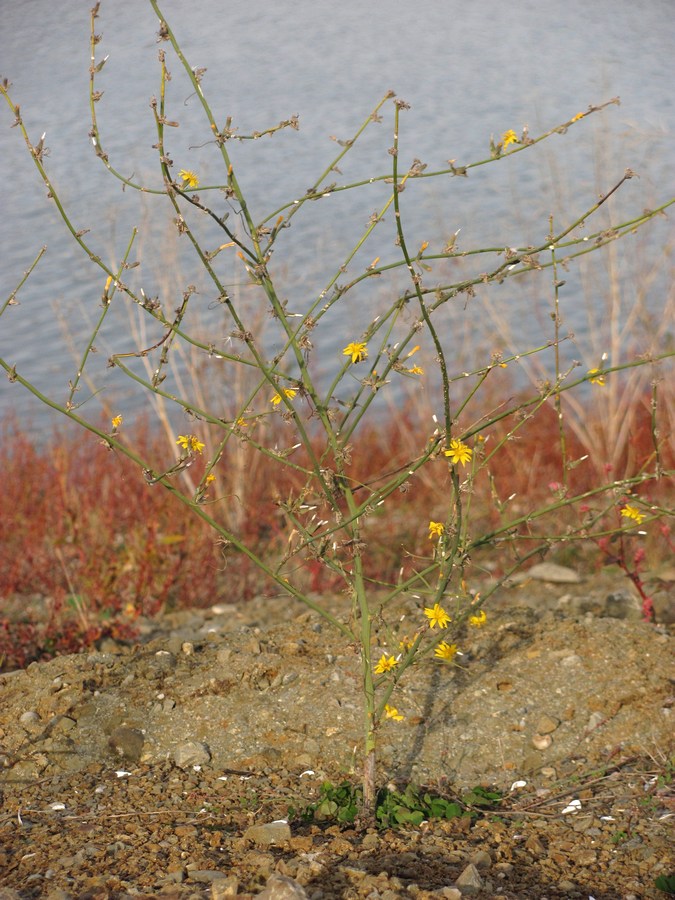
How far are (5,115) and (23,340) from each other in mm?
13207

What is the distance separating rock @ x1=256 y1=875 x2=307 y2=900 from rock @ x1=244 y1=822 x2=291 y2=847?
16.5 inches

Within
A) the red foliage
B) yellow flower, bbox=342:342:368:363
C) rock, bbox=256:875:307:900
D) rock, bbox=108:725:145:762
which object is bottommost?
the red foliage

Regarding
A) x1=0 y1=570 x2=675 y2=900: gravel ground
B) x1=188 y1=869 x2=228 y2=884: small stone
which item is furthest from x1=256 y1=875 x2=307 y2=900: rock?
x1=188 y1=869 x2=228 y2=884: small stone

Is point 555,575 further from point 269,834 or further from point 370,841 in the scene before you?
point 269,834

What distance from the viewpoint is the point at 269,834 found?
2.47 meters

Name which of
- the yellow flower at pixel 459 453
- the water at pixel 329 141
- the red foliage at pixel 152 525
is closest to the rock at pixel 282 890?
the yellow flower at pixel 459 453

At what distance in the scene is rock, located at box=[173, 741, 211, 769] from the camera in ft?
10.0

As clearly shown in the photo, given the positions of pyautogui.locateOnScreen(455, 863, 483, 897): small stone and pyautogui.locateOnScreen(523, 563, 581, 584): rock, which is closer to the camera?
pyautogui.locateOnScreen(455, 863, 483, 897): small stone

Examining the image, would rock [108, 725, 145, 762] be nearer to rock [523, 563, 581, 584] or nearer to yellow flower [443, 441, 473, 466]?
yellow flower [443, 441, 473, 466]

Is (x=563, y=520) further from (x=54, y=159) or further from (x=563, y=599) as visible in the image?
(x=54, y=159)

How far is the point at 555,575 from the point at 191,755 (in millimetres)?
2717

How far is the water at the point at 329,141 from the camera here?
7.15 m

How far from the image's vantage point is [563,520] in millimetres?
5969

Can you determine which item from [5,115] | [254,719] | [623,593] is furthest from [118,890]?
[5,115]
